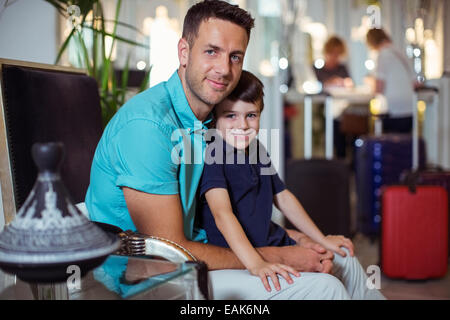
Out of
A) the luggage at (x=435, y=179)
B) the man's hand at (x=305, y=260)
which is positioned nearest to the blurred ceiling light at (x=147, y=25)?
the luggage at (x=435, y=179)

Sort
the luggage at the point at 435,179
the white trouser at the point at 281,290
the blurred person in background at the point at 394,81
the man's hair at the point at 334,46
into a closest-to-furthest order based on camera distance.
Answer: the white trouser at the point at 281,290 < the luggage at the point at 435,179 < the blurred person in background at the point at 394,81 < the man's hair at the point at 334,46

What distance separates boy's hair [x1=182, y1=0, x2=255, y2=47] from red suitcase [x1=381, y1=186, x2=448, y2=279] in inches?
63.2

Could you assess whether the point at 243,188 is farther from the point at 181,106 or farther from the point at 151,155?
the point at 151,155

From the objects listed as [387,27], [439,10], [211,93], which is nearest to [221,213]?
[211,93]

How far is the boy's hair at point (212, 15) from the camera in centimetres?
138

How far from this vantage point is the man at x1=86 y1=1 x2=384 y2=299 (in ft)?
3.91

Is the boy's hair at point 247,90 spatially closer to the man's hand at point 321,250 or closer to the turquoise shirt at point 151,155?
the turquoise shirt at point 151,155

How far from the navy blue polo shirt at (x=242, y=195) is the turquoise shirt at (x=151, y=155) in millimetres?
46

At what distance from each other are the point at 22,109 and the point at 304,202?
213 cm

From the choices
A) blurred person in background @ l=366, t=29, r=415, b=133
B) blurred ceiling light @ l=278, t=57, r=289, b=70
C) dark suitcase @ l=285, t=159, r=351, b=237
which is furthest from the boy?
blurred person in background @ l=366, t=29, r=415, b=133

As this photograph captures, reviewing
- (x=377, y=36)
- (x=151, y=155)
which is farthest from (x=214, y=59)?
(x=377, y=36)

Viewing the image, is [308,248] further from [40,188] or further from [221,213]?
[40,188]

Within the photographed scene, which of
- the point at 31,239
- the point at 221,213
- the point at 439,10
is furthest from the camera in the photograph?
the point at 439,10

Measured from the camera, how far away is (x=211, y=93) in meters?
1.41
